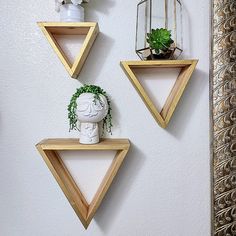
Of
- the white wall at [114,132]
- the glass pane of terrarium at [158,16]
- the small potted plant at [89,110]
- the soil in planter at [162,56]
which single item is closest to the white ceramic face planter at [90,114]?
the small potted plant at [89,110]

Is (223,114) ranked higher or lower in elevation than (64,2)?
lower

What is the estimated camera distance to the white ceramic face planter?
2.73 ft

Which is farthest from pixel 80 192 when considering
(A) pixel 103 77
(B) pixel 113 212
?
(A) pixel 103 77

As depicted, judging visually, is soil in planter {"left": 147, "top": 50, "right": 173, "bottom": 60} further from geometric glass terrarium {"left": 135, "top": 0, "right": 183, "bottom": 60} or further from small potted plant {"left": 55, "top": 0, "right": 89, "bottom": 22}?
small potted plant {"left": 55, "top": 0, "right": 89, "bottom": 22}

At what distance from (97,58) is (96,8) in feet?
0.60

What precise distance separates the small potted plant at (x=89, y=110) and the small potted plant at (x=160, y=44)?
224mm

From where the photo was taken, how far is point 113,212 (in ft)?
3.23

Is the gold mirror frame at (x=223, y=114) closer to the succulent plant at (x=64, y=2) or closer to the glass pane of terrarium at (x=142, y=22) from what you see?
the glass pane of terrarium at (x=142, y=22)

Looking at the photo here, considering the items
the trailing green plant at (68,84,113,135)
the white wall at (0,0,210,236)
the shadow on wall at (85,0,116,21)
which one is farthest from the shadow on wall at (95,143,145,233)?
the shadow on wall at (85,0,116,21)

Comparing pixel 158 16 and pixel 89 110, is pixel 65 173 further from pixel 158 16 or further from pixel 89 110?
pixel 158 16

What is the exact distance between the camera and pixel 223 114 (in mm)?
933

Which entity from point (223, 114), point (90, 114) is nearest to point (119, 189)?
point (90, 114)

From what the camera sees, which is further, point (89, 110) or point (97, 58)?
point (97, 58)

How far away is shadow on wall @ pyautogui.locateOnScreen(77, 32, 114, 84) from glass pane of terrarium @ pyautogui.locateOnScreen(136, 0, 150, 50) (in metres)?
0.10
